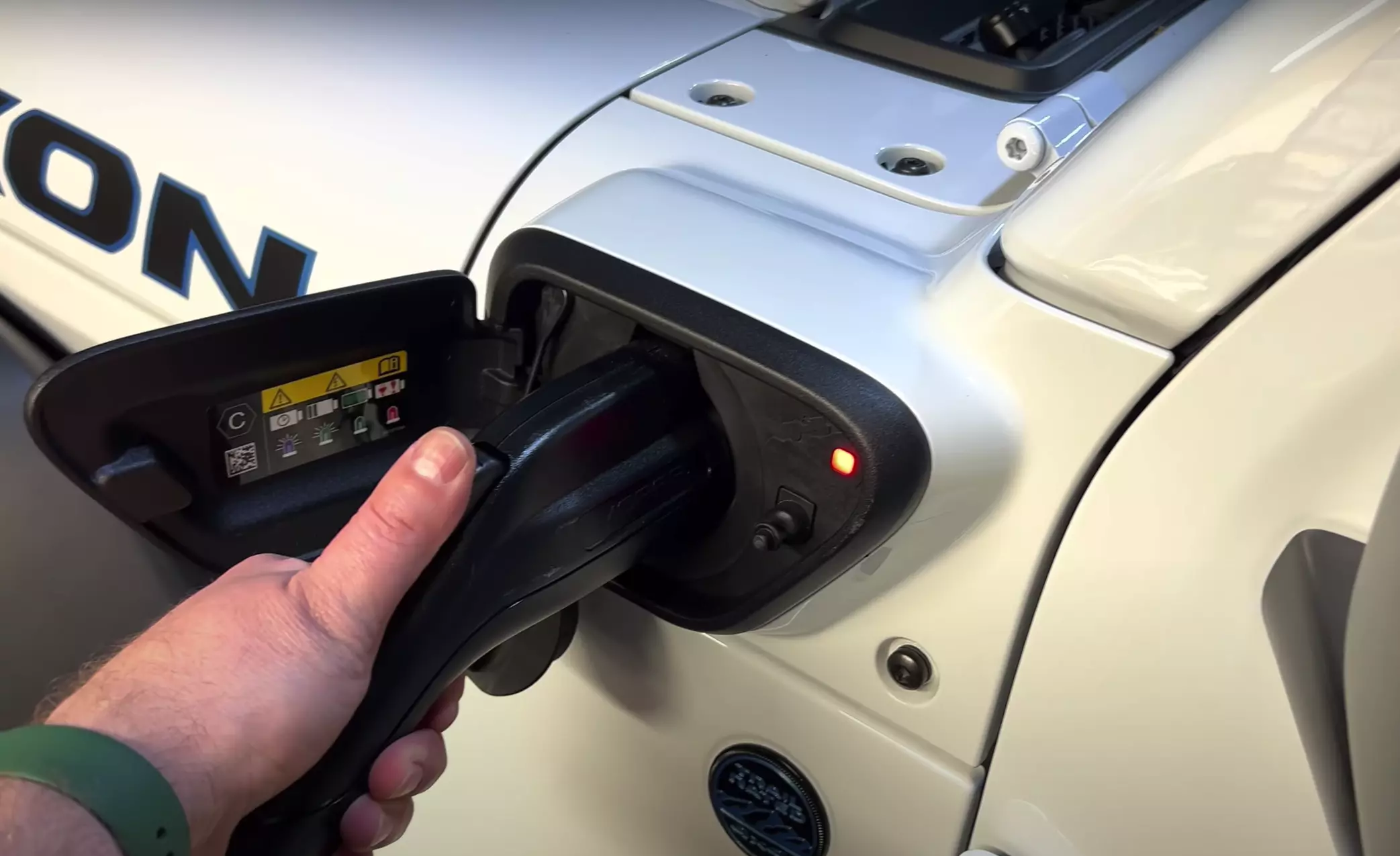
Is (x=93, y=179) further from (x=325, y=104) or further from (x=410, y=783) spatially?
(x=410, y=783)

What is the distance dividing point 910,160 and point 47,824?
554 millimetres

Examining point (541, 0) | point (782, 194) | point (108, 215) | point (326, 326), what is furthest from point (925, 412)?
point (108, 215)

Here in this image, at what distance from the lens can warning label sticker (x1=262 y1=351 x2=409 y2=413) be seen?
58 cm

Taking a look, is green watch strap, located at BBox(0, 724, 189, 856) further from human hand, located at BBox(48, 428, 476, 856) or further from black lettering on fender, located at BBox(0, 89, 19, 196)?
black lettering on fender, located at BBox(0, 89, 19, 196)

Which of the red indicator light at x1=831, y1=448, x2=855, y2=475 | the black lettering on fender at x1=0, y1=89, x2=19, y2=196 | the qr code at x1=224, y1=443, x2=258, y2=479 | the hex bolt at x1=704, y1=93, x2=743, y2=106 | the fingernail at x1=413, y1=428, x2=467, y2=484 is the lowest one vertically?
the qr code at x1=224, y1=443, x2=258, y2=479

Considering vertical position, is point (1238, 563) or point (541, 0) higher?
point (541, 0)

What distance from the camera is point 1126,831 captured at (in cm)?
52

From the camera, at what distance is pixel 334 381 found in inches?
23.5

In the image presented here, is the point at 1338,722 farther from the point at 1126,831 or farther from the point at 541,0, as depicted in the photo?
the point at 541,0

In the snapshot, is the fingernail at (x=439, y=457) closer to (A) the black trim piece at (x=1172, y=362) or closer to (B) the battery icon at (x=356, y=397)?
(B) the battery icon at (x=356, y=397)

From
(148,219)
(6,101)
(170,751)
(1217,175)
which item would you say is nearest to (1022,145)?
(1217,175)

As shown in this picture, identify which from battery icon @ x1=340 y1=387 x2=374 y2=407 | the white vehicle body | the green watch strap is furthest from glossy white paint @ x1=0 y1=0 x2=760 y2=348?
the green watch strap

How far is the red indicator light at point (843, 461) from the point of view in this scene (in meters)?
0.50

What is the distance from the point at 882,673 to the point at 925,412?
161 millimetres
